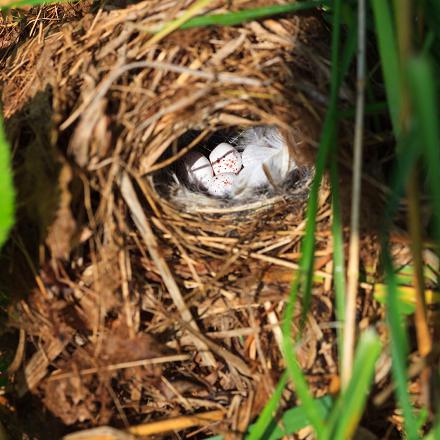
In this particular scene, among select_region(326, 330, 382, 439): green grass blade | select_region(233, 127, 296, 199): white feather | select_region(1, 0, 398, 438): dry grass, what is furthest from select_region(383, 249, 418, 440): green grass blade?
select_region(233, 127, 296, 199): white feather

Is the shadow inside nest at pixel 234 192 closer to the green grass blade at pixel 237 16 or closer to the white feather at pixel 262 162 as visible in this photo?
the white feather at pixel 262 162

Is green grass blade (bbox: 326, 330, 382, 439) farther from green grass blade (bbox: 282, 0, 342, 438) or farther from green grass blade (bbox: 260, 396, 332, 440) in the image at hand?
green grass blade (bbox: 260, 396, 332, 440)

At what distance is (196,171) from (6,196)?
0.83m

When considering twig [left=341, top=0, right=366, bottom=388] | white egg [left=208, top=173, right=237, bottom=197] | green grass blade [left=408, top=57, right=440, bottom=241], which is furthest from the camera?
white egg [left=208, top=173, right=237, bottom=197]

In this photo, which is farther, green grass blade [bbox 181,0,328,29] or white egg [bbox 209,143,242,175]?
white egg [bbox 209,143,242,175]

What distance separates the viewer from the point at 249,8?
48.7 inches

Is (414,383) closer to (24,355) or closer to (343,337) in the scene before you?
(343,337)

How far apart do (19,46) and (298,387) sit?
4.26ft

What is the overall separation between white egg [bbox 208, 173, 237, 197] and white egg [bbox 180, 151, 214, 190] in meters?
0.02

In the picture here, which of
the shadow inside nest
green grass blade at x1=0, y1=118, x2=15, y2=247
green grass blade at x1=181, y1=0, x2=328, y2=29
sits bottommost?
the shadow inside nest

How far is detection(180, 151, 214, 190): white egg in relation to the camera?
1.85 m

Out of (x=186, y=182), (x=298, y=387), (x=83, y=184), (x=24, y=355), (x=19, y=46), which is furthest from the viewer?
(x=186, y=182)

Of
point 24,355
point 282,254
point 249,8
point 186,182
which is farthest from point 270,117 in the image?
point 24,355

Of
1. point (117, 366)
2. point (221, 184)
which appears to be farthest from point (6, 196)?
point (221, 184)
